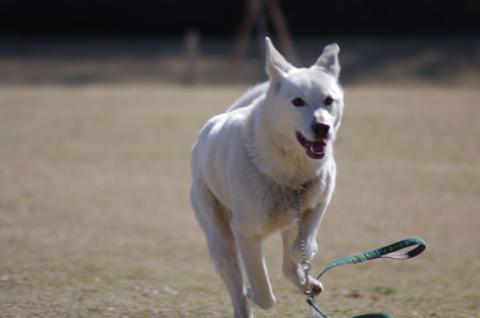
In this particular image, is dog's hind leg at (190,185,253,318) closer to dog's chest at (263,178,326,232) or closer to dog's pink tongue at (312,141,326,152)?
dog's chest at (263,178,326,232)

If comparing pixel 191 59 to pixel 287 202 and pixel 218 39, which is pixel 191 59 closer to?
pixel 218 39

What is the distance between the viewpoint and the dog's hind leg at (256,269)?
211 inches

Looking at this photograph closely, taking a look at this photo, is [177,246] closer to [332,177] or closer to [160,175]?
[160,175]

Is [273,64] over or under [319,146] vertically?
over

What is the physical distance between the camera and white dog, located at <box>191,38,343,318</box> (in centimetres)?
506

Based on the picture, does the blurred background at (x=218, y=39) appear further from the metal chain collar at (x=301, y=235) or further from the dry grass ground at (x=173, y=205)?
the metal chain collar at (x=301, y=235)

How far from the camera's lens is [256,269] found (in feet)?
17.7

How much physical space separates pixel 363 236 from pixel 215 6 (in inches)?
776

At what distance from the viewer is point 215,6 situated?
96.0 feet

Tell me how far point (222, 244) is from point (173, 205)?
6.85 metres

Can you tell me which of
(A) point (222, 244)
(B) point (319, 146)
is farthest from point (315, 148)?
(A) point (222, 244)

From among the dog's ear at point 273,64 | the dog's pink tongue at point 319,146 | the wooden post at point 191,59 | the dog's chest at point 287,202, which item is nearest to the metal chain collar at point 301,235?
the dog's chest at point 287,202

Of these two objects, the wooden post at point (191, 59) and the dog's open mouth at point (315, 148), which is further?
the wooden post at point (191, 59)

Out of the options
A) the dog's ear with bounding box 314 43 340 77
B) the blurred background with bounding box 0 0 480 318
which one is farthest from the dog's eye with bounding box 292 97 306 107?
the blurred background with bounding box 0 0 480 318
